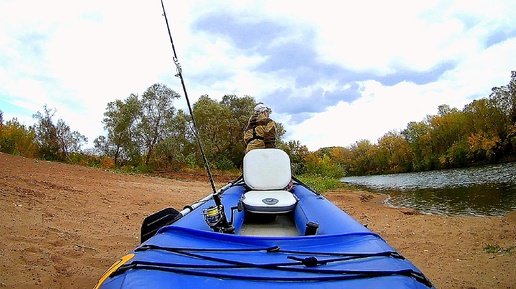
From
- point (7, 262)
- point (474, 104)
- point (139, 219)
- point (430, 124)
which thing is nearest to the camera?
point (7, 262)

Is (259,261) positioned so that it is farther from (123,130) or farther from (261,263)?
(123,130)

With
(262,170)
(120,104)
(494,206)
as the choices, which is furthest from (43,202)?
(120,104)

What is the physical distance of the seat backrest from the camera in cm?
414

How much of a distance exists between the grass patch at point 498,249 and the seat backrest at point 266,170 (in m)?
2.72

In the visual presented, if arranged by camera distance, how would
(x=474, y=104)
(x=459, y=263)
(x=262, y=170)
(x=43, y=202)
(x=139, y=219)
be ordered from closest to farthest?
1. (x=459, y=263)
2. (x=262, y=170)
3. (x=43, y=202)
4. (x=139, y=219)
5. (x=474, y=104)

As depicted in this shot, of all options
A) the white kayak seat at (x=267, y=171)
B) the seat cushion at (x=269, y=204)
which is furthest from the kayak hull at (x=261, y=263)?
the white kayak seat at (x=267, y=171)

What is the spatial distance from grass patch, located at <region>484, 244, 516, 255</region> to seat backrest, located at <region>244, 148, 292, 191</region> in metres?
2.72

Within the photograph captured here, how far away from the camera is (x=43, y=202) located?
5180mm

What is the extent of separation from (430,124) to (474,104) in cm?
1215

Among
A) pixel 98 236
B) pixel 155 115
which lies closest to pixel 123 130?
pixel 155 115

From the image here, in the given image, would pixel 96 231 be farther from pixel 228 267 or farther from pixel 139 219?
pixel 228 267

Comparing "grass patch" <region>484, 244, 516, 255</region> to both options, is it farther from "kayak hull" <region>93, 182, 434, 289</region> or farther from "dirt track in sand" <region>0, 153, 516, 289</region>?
"kayak hull" <region>93, 182, 434, 289</region>

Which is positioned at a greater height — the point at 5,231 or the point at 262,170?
the point at 262,170

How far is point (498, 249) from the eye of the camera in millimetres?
4258
